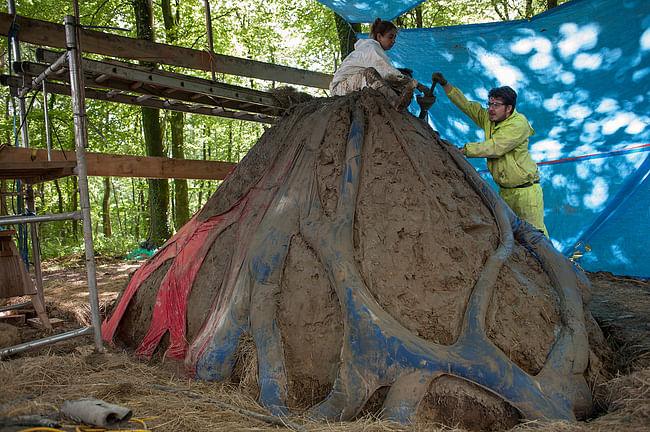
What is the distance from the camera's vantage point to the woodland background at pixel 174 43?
991 centimetres

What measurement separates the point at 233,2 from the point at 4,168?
13414 mm

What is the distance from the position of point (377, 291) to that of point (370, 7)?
4.73 meters

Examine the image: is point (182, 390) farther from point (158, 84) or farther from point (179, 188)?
point (179, 188)

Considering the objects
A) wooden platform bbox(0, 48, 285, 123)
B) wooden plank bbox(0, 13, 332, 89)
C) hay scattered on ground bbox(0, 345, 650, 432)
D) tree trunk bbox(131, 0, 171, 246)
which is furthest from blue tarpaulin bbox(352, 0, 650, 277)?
tree trunk bbox(131, 0, 171, 246)

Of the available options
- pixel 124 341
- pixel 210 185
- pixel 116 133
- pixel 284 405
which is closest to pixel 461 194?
pixel 284 405

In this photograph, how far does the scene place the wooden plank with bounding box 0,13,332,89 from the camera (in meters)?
4.12

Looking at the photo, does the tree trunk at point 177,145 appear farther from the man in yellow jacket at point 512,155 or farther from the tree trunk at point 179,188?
the man in yellow jacket at point 512,155

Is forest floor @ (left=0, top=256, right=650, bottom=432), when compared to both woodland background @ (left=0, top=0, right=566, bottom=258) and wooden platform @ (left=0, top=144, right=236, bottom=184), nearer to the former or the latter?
wooden platform @ (left=0, top=144, right=236, bottom=184)

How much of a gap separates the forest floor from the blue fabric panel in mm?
4460

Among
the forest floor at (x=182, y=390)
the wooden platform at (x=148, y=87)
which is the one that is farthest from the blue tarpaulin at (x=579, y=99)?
the wooden platform at (x=148, y=87)

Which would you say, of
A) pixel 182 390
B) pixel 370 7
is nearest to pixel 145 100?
pixel 370 7

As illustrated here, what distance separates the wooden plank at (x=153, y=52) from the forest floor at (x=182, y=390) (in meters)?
2.72

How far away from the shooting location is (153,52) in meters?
4.98

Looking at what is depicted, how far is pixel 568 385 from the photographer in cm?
265
